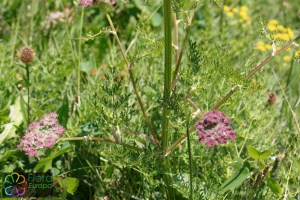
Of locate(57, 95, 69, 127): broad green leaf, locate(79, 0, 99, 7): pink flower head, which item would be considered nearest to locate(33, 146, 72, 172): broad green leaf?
locate(57, 95, 69, 127): broad green leaf

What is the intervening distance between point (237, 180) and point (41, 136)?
0.67 metres

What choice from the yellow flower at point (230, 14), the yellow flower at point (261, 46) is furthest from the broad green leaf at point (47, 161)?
the yellow flower at point (230, 14)

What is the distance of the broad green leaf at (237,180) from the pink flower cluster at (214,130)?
41 centimetres

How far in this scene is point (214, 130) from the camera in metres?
1.48

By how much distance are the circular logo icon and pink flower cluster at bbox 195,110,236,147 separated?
0.88m

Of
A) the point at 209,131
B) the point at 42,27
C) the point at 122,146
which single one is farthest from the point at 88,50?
the point at 209,131

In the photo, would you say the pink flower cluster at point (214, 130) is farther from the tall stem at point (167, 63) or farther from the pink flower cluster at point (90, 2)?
the pink flower cluster at point (90, 2)

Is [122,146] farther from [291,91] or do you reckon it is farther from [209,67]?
→ [291,91]

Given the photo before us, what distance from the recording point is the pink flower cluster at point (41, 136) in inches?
66.6

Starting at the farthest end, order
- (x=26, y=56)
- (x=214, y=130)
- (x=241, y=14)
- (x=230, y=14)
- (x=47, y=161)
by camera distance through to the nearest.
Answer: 1. (x=241, y=14)
2. (x=230, y=14)
3. (x=26, y=56)
4. (x=47, y=161)
5. (x=214, y=130)

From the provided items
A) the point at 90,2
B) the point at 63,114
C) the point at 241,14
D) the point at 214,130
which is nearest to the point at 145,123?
the point at 63,114

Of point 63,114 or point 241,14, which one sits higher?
point 241,14

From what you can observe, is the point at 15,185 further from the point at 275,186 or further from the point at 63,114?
the point at 275,186

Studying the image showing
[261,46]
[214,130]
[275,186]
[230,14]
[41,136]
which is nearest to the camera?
[214,130]
